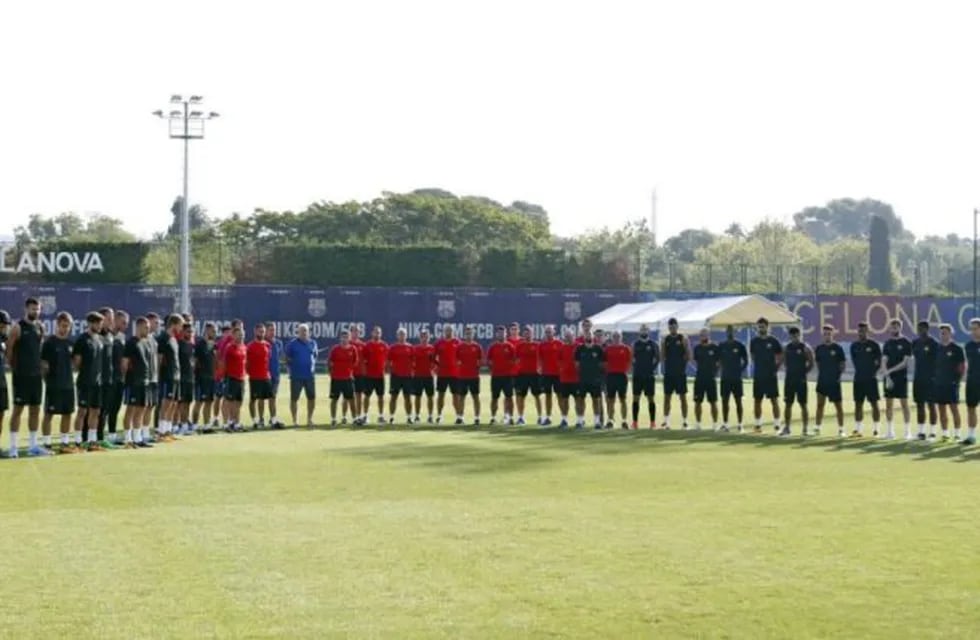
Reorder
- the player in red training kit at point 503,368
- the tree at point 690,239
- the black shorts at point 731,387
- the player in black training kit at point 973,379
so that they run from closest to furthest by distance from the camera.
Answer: the player in black training kit at point 973,379, the black shorts at point 731,387, the player in red training kit at point 503,368, the tree at point 690,239

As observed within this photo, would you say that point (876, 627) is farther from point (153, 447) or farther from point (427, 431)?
point (427, 431)

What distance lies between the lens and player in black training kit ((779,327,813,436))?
85.0 ft

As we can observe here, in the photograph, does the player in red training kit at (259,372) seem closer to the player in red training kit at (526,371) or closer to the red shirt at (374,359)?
the red shirt at (374,359)

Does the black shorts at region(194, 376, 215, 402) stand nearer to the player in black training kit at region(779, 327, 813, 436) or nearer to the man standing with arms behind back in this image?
the man standing with arms behind back

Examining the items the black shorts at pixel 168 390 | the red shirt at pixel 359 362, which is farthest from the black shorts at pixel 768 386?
the black shorts at pixel 168 390

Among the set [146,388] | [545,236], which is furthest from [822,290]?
[146,388]

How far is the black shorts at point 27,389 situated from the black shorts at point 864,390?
13298 millimetres

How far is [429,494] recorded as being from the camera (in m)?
15.7

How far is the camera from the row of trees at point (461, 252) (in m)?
72.3

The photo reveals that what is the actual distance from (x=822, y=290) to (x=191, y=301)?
33.8 m

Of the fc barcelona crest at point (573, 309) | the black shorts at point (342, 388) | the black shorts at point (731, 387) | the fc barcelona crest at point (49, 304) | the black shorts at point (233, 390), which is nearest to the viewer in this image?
the black shorts at point (731, 387)

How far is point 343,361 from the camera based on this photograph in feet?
94.2

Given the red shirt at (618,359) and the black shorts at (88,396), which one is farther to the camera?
the red shirt at (618,359)

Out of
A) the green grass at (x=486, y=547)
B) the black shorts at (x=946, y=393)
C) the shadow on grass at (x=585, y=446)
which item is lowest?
the green grass at (x=486, y=547)
